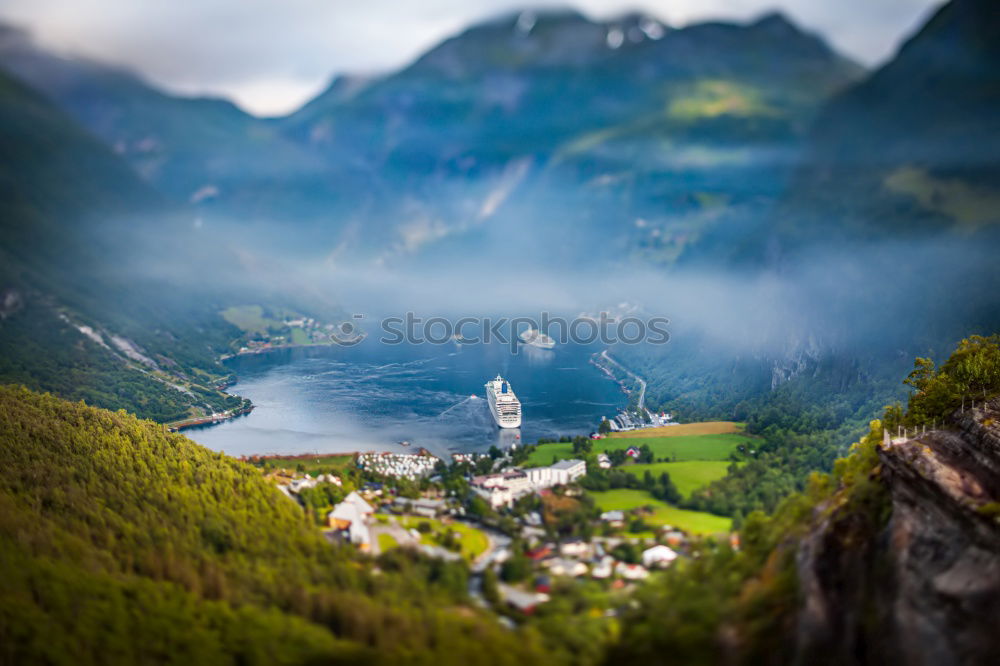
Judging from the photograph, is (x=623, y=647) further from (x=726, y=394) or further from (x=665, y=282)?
(x=665, y=282)

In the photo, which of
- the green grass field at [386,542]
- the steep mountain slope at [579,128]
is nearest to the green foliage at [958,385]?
the green grass field at [386,542]

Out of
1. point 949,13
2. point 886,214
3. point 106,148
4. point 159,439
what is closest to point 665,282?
point 886,214

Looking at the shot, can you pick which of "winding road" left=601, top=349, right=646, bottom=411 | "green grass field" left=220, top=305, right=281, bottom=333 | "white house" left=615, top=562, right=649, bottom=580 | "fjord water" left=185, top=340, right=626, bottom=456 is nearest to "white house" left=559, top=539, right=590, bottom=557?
"white house" left=615, top=562, right=649, bottom=580

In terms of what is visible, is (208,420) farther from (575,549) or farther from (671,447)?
(575,549)

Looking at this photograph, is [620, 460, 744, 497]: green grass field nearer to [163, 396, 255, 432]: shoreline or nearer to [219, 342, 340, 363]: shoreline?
[163, 396, 255, 432]: shoreline

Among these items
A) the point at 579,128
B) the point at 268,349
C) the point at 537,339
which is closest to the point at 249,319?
the point at 268,349

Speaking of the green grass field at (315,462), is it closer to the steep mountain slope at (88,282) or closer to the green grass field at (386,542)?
the green grass field at (386,542)
